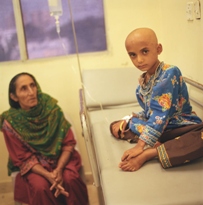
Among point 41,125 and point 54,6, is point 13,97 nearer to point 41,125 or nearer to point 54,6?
point 41,125

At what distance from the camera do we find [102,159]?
117cm

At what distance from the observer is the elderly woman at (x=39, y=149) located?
66.0 inches

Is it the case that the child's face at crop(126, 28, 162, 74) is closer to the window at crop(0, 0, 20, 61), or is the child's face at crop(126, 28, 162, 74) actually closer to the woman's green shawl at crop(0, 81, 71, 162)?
the woman's green shawl at crop(0, 81, 71, 162)

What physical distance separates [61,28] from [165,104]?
4.32ft

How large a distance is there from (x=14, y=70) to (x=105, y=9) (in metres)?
0.80

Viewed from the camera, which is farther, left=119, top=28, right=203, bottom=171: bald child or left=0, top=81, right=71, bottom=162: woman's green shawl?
left=0, top=81, right=71, bottom=162: woman's green shawl

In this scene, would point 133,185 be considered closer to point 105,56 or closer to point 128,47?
point 128,47

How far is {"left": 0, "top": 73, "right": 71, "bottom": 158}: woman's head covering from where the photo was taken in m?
1.79

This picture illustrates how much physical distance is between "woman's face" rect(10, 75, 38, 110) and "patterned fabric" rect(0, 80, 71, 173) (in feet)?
0.15

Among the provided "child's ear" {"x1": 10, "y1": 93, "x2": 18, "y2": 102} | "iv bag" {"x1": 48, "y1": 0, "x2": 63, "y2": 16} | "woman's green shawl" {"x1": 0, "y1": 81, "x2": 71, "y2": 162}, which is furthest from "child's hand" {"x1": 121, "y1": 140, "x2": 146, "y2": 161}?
"iv bag" {"x1": 48, "y1": 0, "x2": 63, "y2": 16}

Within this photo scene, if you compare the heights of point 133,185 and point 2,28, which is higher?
point 2,28

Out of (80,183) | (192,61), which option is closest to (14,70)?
(80,183)

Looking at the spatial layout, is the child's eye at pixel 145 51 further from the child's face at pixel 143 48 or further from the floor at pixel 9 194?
the floor at pixel 9 194

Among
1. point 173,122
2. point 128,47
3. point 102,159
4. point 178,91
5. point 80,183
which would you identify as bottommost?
point 80,183
